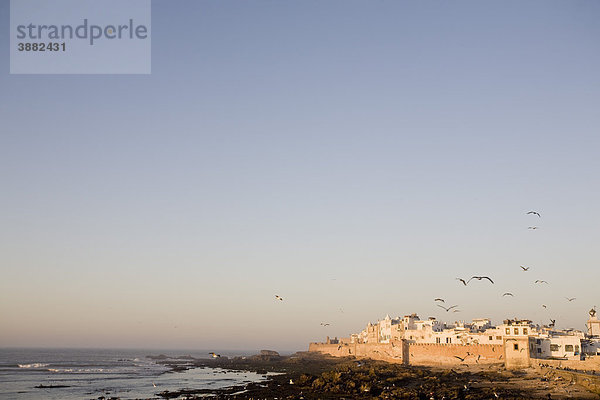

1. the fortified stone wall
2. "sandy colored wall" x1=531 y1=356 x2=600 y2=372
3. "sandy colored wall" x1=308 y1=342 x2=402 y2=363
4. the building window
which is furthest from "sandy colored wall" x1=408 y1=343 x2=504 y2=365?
"sandy colored wall" x1=531 y1=356 x2=600 y2=372

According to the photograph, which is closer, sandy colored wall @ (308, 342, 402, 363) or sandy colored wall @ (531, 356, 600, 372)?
sandy colored wall @ (531, 356, 600, 372)

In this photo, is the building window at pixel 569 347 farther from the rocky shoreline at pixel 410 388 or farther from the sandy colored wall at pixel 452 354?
the rocky shoreline at pixel 410 388

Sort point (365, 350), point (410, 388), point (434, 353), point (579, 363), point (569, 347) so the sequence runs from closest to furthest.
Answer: point (410, 388) < point (579, 363) < point (569, 347) < point (434, 353) < point (365, 350)

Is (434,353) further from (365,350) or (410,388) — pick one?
(410,388)

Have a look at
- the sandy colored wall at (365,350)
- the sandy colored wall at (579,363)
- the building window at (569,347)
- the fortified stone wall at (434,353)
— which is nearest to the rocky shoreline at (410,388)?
the sandy colored wall at (579,363)

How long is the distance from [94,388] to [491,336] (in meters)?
55.7

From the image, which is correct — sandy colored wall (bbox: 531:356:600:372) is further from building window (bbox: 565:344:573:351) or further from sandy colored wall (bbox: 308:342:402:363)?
sandy colored wall (bbox: 308:342:402:363)

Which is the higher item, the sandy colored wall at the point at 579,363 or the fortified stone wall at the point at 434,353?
the sandy colored wall at the point at 579,363

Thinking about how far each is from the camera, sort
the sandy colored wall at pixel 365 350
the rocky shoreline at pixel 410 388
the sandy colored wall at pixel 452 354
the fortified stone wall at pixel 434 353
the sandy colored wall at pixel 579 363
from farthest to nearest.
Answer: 1. the sandy colored wall at pixel 365 350
2. the fortified stone wall at pixel 434 353
3. the sandy colored wall at pixel 452 354
4. the sandy colored wall at pixel 579 363
5. the rocky shoreline at pixel 410 388

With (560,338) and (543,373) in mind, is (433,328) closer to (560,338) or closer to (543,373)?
(560,338)

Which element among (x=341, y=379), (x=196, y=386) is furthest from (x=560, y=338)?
(x=196, y=386)

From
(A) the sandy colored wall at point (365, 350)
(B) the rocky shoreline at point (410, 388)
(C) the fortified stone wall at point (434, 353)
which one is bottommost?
(A) the sandy colored wall at point (365, 350)

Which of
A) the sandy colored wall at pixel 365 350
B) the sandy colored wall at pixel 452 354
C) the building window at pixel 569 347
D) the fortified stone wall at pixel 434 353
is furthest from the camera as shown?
the sandy colored wall at pixel 365 350

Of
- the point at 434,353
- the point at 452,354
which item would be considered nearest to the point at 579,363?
the point at 452,354
